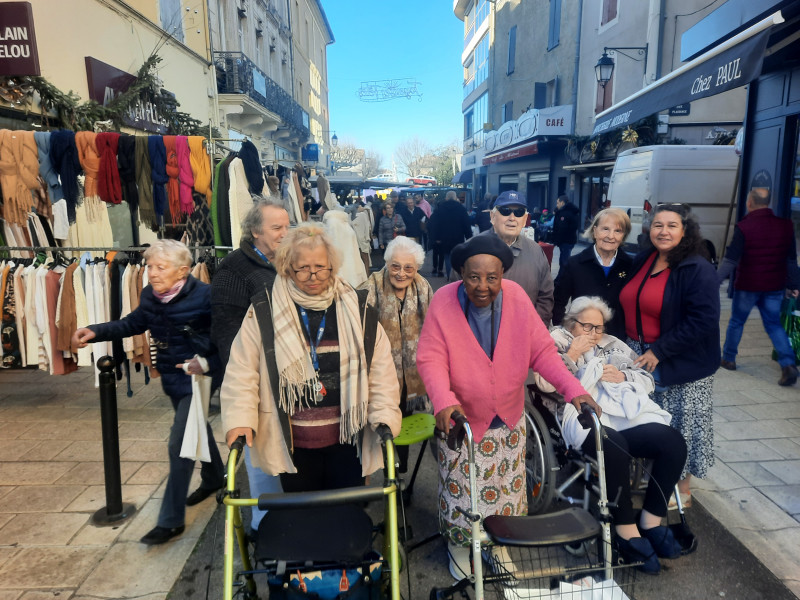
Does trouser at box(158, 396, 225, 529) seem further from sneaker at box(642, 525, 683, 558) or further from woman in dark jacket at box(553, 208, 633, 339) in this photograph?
woman in dark jacket at box(553, 208, 633, 339)

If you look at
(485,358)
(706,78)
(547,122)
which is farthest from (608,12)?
(485,358)

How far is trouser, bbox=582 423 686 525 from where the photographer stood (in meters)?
2.86

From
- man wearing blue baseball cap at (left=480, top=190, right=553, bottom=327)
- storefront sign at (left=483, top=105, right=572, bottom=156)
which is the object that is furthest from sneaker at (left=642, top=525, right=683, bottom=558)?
storefront sign at (left=483, top=105, right=572, bottom=156)

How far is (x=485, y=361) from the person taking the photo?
2.65 meters

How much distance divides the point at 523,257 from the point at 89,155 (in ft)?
13.1

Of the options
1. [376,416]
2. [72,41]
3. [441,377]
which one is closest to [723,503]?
[441,377]

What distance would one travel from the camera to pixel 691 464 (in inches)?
131

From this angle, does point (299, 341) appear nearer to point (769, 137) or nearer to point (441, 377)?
point (441, 377)

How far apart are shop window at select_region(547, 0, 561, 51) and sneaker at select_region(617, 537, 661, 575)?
2213cm

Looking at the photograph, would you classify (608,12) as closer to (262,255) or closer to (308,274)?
(262,255)

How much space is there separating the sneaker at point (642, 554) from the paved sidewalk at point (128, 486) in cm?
68

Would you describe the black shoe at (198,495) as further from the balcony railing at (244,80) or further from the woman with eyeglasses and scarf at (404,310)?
the balcony railing at (244,80)

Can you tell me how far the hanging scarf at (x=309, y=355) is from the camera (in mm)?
2344

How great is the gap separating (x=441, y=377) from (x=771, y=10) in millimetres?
5941
